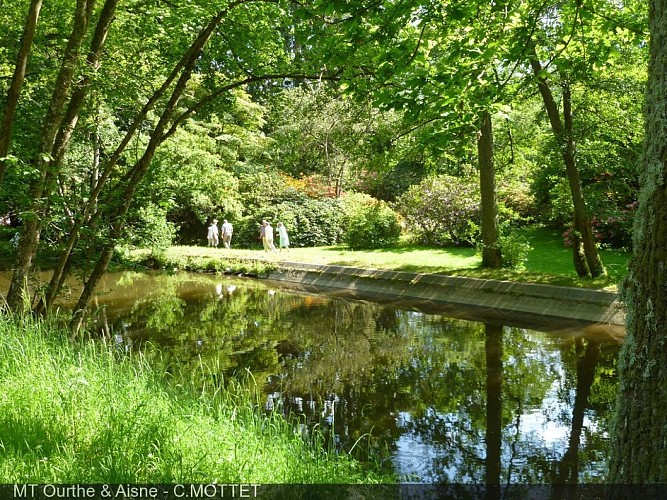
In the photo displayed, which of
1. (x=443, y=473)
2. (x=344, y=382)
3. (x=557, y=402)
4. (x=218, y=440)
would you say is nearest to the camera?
(x=218, y=440)

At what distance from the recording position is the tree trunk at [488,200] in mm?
15266

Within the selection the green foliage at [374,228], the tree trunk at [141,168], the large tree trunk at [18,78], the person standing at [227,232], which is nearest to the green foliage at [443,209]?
the green foliage at [374,228]

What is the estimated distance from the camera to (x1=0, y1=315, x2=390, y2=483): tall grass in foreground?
12.5 feet

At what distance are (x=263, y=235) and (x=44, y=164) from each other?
19499mm

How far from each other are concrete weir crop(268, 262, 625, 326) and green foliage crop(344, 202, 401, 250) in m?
4.96

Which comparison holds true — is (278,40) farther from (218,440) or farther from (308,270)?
(308,270)

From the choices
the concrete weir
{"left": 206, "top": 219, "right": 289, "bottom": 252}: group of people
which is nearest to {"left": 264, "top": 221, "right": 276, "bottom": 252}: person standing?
{"left": 206, "top": 219, "right": 289, "bottom": 252}: group of people

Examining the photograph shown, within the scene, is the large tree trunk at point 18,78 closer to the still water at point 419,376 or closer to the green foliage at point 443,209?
the still water at point 419,376

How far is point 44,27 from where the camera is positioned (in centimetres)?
897

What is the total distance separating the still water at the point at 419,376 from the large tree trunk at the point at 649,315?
2756 millimetres

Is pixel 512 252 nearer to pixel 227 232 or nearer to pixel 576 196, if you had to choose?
pixel 576 196

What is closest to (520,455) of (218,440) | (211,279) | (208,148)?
(218,440)

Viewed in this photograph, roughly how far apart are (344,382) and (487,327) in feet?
15.4

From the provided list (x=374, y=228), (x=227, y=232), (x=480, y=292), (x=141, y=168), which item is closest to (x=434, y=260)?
(x=480, y=292)
